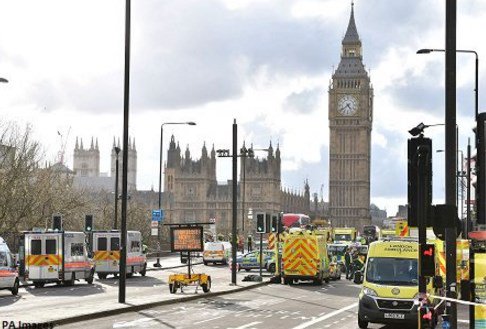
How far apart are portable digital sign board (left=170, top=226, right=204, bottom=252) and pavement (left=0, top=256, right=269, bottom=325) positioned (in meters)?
1.56

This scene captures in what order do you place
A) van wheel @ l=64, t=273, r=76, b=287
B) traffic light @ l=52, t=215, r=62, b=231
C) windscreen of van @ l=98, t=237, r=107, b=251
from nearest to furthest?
van wheel @ l=64, t=273, r=76, b=287
traffic light @ l=52, t=215, r=62, b=231
windscreen of van @ l=98, t=237, r=107, b=251

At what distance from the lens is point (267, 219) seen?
4784 cm

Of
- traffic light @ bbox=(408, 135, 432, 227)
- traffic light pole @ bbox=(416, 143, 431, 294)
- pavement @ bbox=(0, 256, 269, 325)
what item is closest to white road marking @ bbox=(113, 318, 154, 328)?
pavement @ bbox=(0, 256, 269, 325)

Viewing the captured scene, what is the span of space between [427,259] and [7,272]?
24139 mm

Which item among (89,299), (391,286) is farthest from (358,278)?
(89,299)

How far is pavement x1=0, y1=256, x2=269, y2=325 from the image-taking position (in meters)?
25.3

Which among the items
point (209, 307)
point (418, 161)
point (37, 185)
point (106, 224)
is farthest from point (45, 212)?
point (418, 161)

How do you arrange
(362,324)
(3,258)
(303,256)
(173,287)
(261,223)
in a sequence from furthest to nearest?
(261,223) → (303,256) → (3,258) → (173,287) → (362,324)

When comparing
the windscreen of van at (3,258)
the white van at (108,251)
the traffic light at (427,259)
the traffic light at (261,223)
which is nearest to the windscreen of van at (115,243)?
the white van at (108,251)

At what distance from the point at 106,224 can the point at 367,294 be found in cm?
6762

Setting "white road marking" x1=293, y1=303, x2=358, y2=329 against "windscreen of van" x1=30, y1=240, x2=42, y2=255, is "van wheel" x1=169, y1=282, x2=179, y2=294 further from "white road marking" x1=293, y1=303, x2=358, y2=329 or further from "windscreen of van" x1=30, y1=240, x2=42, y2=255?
"windscreen of van" x1=30, y1=240, x2=42, y2=255

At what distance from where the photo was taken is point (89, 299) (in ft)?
110

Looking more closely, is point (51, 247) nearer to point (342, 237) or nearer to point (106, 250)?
point (106, 250)

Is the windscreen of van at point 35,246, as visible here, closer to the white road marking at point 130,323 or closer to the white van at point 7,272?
the white van at point 7,272
